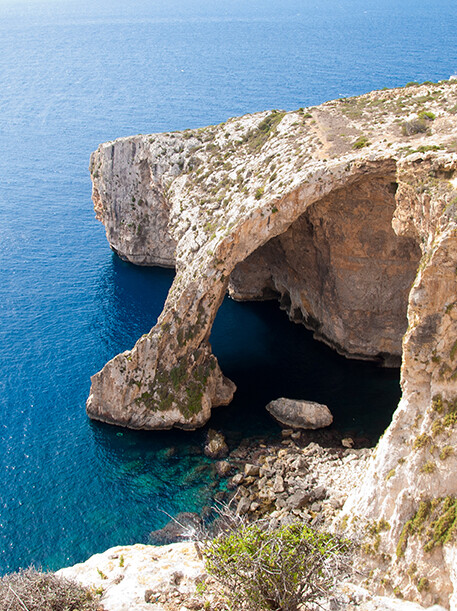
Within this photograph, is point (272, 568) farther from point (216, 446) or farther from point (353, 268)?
point (353, 268)

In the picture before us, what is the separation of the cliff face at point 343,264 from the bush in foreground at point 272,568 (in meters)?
6.03

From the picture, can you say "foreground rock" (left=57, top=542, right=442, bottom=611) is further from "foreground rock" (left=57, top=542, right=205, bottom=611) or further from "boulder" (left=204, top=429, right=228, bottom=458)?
"boulder" (left=204, top=429, right=228, bottom=458)

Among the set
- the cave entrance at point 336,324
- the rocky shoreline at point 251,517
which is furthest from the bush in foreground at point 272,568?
the cave entrance at point 336,324

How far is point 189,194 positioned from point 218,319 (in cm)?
1318

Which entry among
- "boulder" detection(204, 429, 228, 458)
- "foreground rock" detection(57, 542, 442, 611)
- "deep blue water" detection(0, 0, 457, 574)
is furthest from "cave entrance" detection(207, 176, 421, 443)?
"foreground rock" detection(57, 542, 442, 611)

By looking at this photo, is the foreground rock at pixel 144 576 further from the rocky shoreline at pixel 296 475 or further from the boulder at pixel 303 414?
the boulder at pixel 303 414

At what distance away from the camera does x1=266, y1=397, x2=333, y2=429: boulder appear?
45.2 meters

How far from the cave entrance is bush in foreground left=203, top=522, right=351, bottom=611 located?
20886 millimetres

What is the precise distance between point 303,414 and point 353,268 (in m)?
13.8

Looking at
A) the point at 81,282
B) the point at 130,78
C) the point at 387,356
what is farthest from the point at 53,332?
the point at 130,78

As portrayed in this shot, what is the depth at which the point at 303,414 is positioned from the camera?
149 feet

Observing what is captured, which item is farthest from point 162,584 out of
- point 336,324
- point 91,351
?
point 336,324

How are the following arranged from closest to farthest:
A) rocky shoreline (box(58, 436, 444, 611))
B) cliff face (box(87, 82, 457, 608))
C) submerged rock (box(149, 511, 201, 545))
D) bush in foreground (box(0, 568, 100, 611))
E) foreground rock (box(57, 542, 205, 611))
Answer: bush in foreground (box(0, 568, 100, 611)), rocky shoreline (box(58, 436, 444, 611)), foreground rock (box(57, 542, 205, 611)), cliff face (box(87, 82, 457, 608)), submerged rock (box(149, 511, 201, 545))

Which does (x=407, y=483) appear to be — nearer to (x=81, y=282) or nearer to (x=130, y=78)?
(x=81, y=282)
